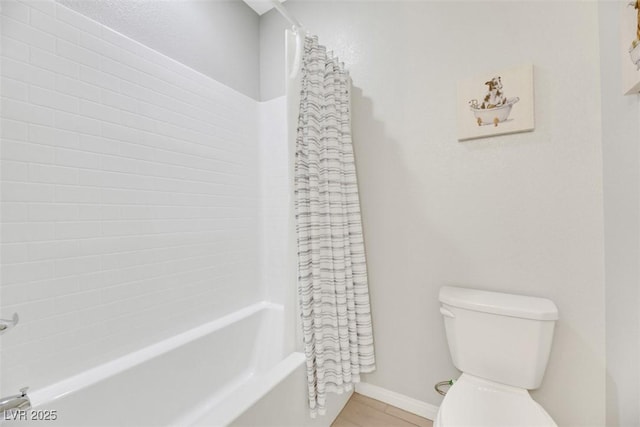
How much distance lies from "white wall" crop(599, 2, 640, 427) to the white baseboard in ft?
2.37

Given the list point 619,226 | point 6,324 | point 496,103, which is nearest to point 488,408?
point 619,226

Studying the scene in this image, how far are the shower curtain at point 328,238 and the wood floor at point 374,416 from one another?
273 millimetres

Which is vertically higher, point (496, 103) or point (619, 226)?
point (496, 103)

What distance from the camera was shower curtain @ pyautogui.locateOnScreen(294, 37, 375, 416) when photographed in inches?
49.1

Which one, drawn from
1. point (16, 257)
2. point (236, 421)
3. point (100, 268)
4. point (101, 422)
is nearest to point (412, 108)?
point (236, 421)

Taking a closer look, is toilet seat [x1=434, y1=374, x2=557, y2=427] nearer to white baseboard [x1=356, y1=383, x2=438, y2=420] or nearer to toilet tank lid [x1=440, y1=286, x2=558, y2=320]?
toilet tank lid [x1=440, y1=286, x2=558, y2=320]

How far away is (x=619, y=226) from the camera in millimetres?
1009

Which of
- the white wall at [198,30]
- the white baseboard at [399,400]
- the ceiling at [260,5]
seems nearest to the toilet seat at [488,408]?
the white baseboard at [399,400]

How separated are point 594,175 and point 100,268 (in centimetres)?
214

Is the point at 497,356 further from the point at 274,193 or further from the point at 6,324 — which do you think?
the point at 6,324

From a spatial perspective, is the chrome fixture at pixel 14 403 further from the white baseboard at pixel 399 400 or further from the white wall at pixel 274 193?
the white baseboard at pixel 399 400

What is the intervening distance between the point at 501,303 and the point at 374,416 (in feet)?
3.08

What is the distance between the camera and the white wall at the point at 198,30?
52.7 inches

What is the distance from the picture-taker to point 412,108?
147 centimetres
